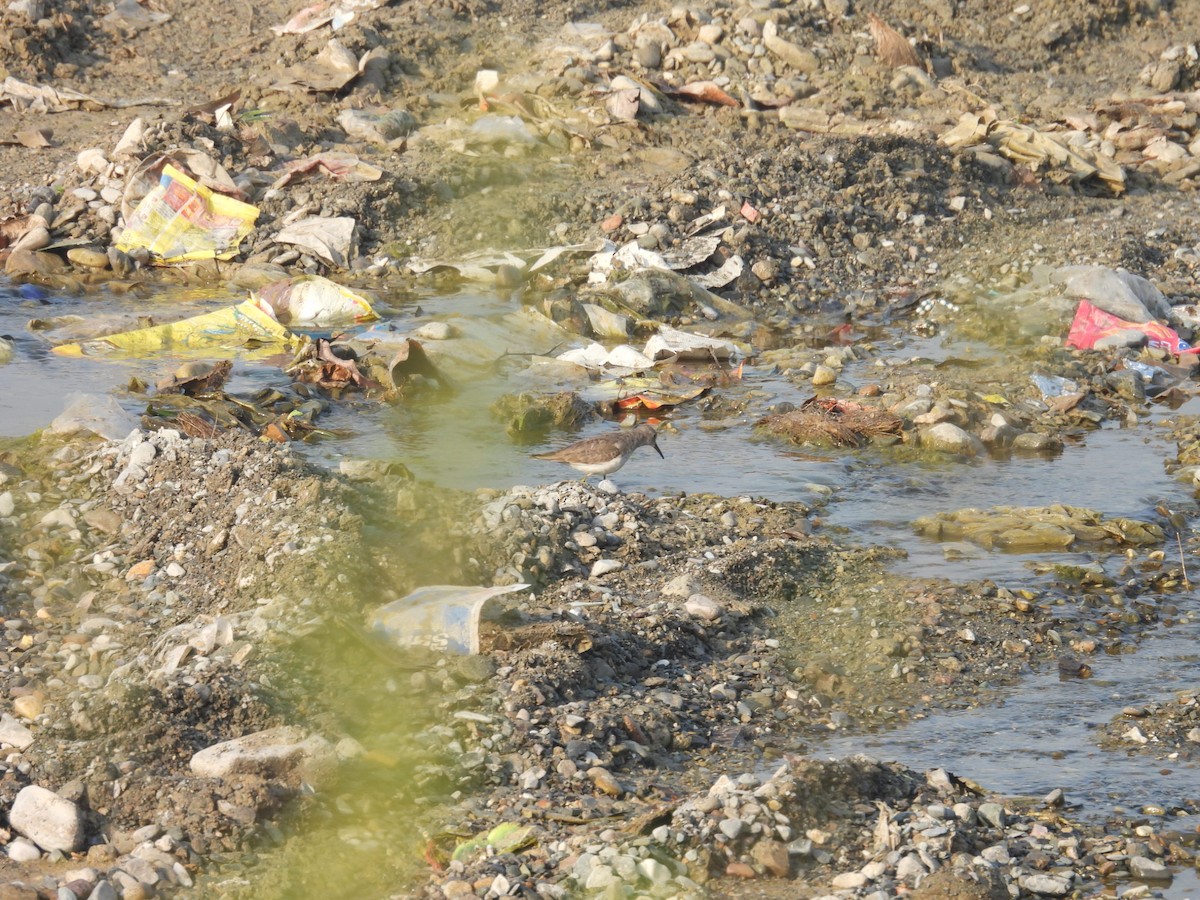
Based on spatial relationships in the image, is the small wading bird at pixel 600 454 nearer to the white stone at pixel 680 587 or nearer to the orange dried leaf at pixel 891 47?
the white stone at pixel 680 587

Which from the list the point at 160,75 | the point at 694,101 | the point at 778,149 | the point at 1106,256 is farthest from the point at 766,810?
the point at 160,75

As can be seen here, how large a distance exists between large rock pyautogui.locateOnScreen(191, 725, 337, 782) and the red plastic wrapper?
16.4 ft

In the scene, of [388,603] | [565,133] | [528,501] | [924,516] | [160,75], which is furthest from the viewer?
[160,75]

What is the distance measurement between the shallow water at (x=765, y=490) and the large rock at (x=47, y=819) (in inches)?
14.2

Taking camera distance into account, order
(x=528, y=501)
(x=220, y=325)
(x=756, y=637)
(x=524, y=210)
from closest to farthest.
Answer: (x=756, y=637) < (x=528, y=501) < (x=220, y=325) < (x=524, y=210)

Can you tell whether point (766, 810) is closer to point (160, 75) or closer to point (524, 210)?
point (524, 210)

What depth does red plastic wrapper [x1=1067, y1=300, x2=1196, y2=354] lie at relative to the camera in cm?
673

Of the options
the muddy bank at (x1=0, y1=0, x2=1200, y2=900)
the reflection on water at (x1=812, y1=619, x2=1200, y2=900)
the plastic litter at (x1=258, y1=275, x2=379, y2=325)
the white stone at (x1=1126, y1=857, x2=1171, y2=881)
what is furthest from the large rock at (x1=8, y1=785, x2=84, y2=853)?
the plastic litter at (x1=258, y1=275, x2=379, y2=325)

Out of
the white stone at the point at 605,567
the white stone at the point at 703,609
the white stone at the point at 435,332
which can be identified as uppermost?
the white stone at the point at 703,609

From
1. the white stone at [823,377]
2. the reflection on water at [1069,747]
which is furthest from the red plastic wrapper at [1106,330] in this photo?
the reflection on water at [1069,747]

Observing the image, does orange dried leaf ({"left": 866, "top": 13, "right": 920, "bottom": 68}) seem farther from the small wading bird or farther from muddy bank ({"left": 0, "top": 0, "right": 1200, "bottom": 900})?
the small wading bird

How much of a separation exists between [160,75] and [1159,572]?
28.3 ft

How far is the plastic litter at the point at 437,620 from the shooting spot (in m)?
3.33

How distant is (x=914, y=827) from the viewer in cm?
260
